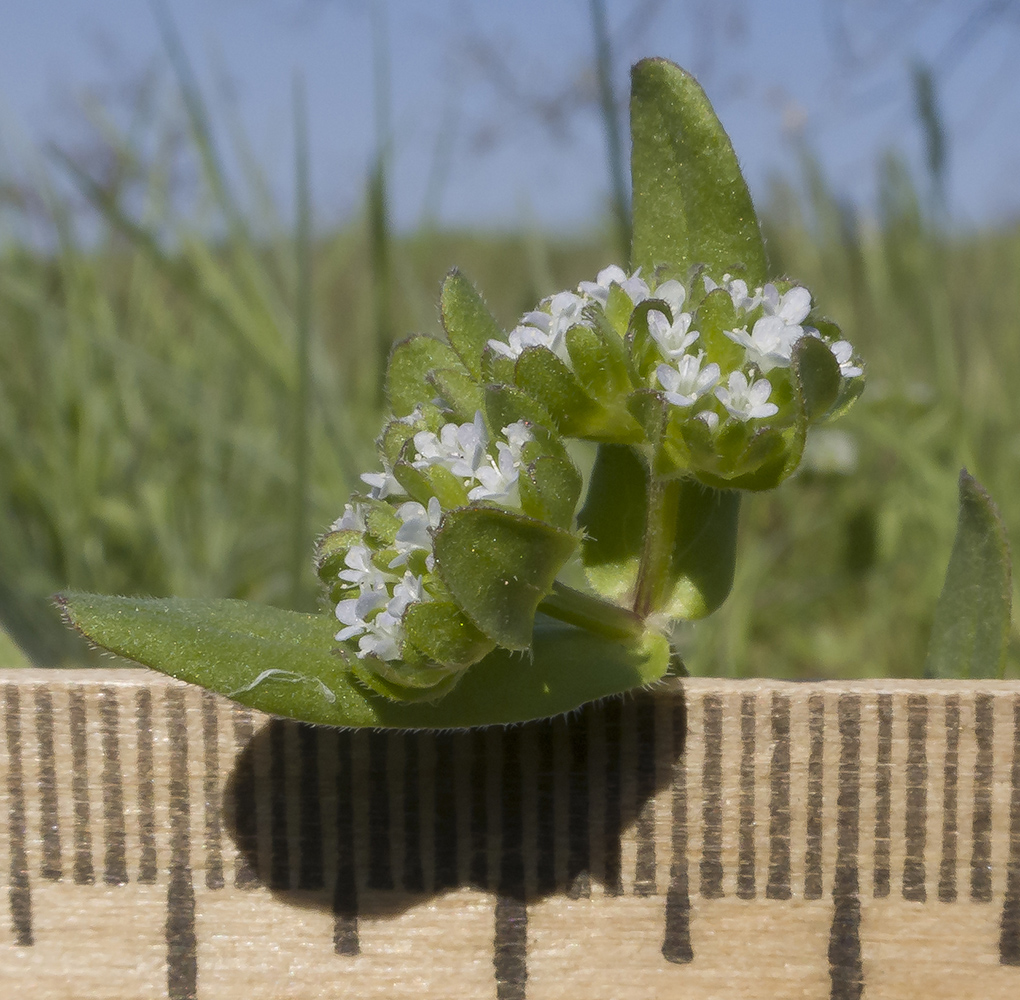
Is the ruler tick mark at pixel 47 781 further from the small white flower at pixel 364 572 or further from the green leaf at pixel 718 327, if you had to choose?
the green leaf at pixel 718 327

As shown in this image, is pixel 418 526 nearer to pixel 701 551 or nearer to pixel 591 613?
pixel 591 613

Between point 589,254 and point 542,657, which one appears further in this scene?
point 589,254

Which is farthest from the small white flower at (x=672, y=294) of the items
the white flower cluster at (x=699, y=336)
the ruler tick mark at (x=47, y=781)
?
the ruler tick mark at (x=47, y=781)

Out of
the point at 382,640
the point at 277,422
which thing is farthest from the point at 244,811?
the point at 277,422

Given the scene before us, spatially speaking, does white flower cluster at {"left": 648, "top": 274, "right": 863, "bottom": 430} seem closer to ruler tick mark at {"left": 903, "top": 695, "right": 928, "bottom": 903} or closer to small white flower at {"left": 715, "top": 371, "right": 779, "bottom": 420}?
small white flower at {"left": 715, "top": 371, "right": 779, "bottom": 420}

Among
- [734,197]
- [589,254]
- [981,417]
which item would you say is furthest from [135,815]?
[589,254]

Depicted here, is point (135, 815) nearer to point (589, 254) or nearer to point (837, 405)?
point (837, 405)

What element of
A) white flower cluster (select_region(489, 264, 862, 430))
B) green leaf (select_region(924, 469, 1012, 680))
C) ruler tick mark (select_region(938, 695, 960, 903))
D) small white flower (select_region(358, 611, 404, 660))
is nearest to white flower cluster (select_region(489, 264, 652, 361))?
white flower cluster (select_region(489, 264, 862, 430))
